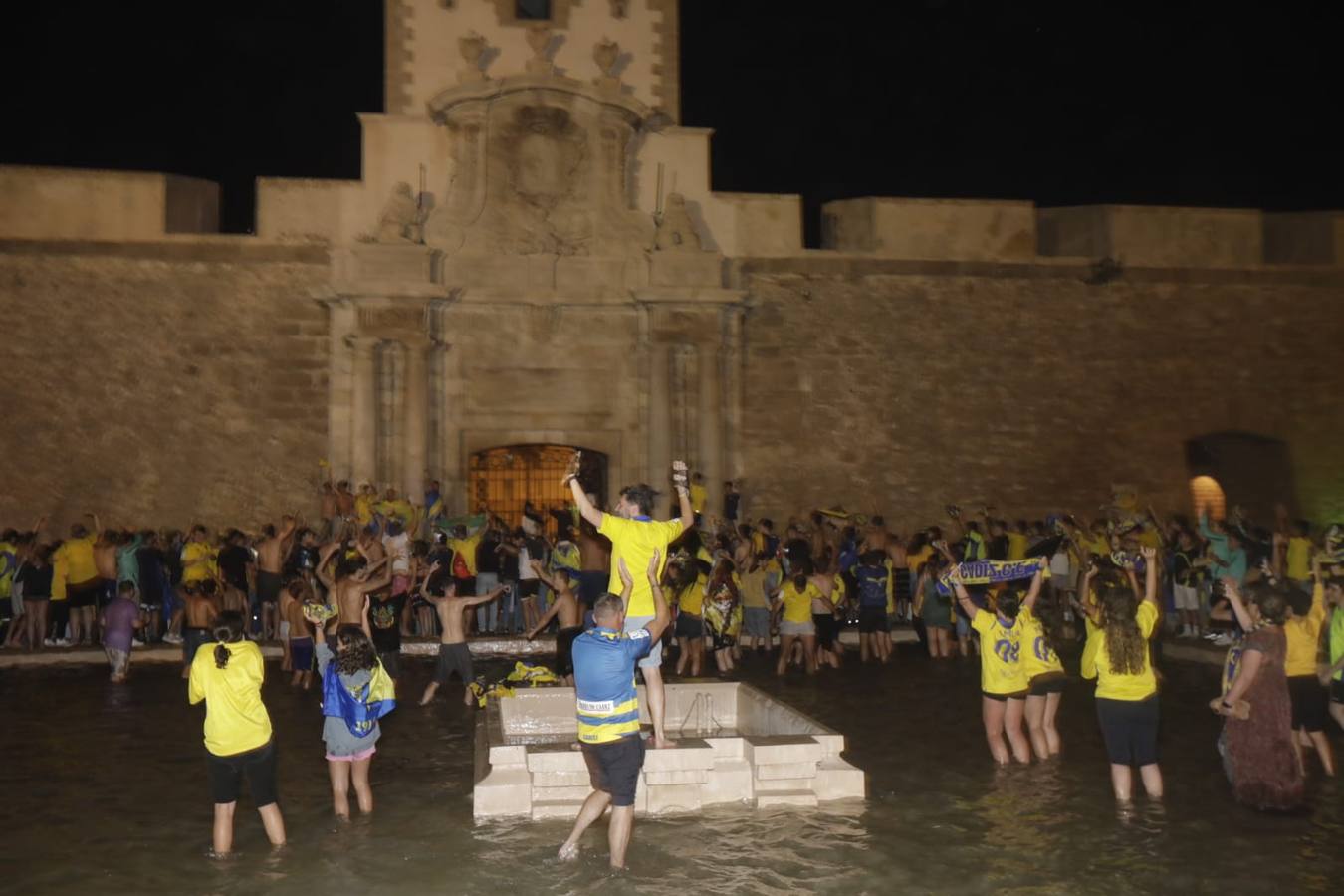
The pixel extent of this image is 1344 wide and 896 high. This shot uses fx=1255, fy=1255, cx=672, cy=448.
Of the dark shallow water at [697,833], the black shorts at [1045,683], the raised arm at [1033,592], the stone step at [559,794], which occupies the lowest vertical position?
the dark shallow water at [697,833]

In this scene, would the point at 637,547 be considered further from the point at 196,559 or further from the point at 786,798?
the point at 196,559

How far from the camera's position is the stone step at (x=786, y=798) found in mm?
8102

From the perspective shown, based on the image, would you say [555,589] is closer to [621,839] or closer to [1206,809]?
[621,839]

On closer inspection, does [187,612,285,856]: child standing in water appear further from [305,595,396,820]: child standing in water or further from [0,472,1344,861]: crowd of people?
[305,595,396,820]: child standing in water

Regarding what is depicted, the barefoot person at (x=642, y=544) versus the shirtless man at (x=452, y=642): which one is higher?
the barefoot person at (x=642, y=544)

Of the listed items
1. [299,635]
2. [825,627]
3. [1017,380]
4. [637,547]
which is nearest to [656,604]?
[637,547]

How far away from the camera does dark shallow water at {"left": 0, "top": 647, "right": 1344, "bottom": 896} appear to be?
6.72 meters

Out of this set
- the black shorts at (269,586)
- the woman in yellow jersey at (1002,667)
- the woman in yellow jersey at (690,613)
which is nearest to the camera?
the woman in yellow jersey at (1002,667)

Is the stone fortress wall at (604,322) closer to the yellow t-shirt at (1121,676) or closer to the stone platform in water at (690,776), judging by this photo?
the stone platform in water at (690,776)

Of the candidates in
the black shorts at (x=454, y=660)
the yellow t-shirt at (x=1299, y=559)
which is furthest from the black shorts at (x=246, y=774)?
the yellow t-shirt at (x=1299, y=559)

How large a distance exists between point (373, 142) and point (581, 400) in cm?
524

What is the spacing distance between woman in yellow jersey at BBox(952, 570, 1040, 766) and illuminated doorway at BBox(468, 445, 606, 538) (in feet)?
38.1

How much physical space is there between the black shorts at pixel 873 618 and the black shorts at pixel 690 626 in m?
2.24

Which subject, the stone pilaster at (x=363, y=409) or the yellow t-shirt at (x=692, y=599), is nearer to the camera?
the yellow t-shirt at (x=692, y=599)
